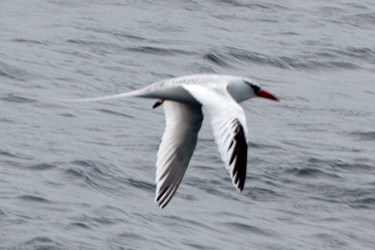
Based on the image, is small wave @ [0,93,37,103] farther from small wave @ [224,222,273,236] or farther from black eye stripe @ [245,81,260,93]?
black eye stripe @ [245,81,260,93]

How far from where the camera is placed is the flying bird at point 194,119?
629 centimetres

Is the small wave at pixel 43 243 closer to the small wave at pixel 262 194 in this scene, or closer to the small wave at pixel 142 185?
the small wave at pixel 142 185

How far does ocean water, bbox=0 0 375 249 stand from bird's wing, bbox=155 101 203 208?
749mm

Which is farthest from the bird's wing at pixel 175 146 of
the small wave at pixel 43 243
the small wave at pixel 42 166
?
the small wave at pixel 42 166

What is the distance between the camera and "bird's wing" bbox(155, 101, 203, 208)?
7.68m

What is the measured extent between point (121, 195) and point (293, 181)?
197 cm

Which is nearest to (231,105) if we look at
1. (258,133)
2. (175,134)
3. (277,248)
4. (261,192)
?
(175,134)

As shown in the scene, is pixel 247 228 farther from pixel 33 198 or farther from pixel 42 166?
pixel 42 166

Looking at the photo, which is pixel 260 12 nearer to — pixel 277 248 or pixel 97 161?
pixel 97 161

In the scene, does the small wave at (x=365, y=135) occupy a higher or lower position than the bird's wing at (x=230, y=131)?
lower

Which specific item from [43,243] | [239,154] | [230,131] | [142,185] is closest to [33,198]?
[43,243]

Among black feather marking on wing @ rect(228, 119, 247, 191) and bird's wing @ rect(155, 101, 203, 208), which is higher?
black feather marking on wing @ rect(228, 119, 247, 191)

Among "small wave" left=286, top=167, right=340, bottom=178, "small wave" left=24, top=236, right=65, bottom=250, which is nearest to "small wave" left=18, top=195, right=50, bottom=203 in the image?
"small wave" left=24, top=236, right=65, bottom=250

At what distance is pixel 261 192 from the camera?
9.76 m
